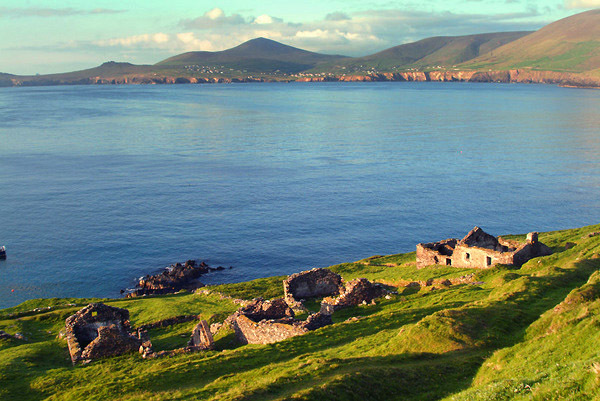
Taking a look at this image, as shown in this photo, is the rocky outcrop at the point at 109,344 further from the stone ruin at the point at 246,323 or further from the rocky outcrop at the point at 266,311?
the rocky outcrop at the point at 266,311

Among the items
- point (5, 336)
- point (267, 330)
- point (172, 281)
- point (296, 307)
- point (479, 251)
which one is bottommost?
point (172, 281)

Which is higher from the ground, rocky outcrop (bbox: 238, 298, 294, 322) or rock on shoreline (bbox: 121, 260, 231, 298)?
rocky outcrop (bbox: 238, 298, 294, 322)

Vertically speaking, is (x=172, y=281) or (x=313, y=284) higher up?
(x=313, y=284)

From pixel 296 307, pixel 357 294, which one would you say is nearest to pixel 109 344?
pixel 296 307

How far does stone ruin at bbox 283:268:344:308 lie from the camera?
4832cm

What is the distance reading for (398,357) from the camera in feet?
92.0

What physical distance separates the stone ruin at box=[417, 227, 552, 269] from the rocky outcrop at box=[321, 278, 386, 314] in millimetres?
14303

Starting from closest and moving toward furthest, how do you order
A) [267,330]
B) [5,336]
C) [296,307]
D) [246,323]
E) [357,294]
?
[267,330]
[246,323]
[5,336]
[296,307]
[357,294]

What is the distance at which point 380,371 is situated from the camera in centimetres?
2495

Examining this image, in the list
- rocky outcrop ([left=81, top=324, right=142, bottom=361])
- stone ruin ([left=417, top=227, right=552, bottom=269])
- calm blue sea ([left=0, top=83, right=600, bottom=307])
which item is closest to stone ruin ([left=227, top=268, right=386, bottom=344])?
rocky outcrop ([left=81, top=324, right=142, bottom=361])

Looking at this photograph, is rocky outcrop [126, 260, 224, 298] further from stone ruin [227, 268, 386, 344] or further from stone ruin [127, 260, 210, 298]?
stone ruin [227, 268, 386, 344]

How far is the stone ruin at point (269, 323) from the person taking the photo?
35656 millimetres

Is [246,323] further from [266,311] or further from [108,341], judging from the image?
[108,341]

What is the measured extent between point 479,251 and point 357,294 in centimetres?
1682
